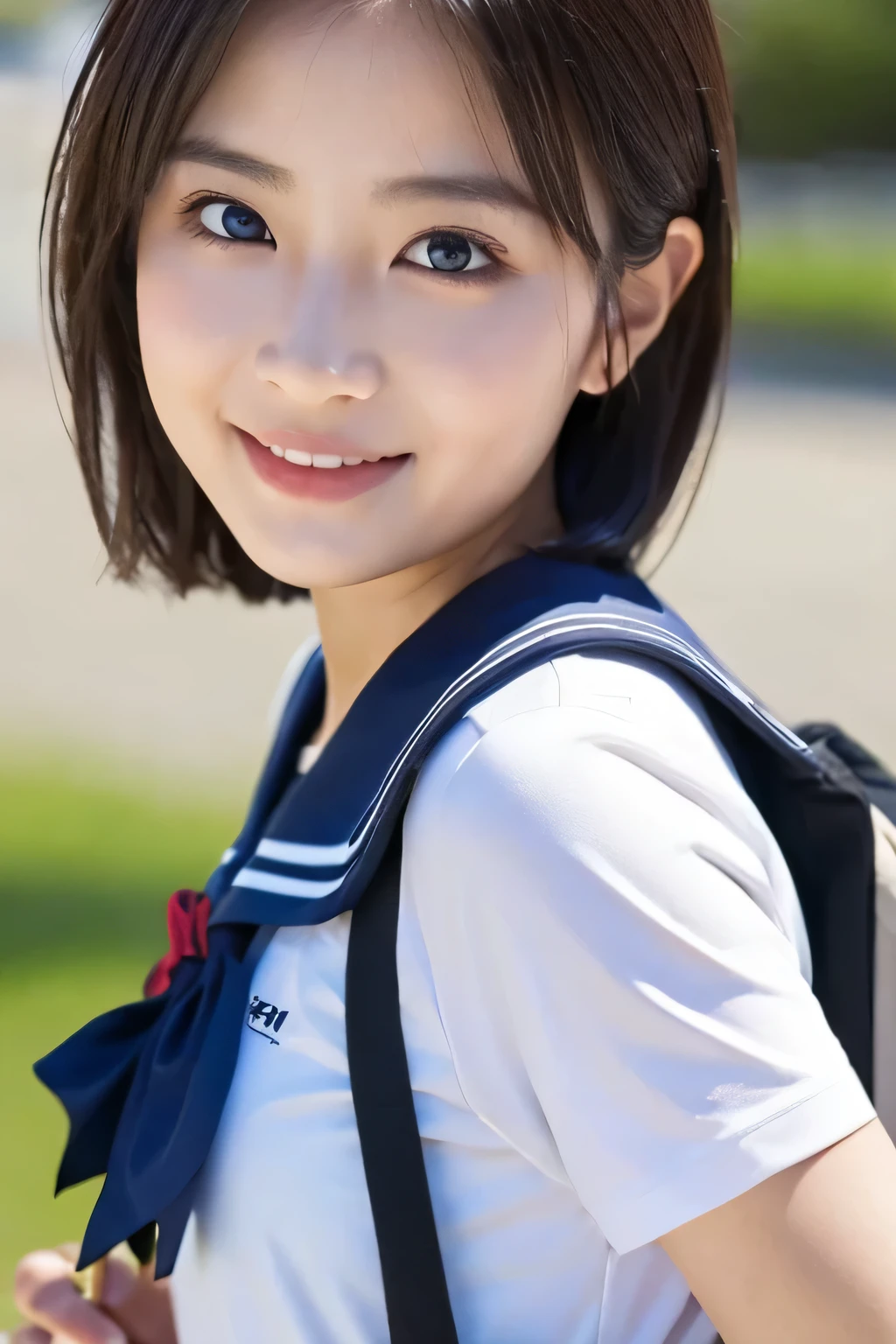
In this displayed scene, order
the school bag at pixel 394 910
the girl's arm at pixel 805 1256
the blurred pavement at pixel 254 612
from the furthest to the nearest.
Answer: the blurred pavement at pixel 254 612 < the school bag at pixel 394 910 < the girl's arm at pixel 805 1256

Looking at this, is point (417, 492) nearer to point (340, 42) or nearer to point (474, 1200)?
point (340, 42)

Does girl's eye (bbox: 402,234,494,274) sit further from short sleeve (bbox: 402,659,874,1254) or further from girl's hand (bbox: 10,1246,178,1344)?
girl's hand (bbox: 10,1246,178,1344)

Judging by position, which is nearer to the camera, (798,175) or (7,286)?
(7,286)

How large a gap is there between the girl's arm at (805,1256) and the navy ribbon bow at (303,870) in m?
0.29

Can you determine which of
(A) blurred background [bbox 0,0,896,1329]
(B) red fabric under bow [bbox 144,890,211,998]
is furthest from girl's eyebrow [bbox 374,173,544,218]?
(B) red fabric under bow [bbox 144,890,211,998]

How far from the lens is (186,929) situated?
3.55 ft

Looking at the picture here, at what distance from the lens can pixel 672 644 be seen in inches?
36.5

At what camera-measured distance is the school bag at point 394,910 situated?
0.83 m

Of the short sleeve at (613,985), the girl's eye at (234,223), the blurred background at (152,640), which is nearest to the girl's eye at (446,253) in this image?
the girl's eye at (234,223)

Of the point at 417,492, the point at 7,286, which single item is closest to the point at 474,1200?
the point at 417,492

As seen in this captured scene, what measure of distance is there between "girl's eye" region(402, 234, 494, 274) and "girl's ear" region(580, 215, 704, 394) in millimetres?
156

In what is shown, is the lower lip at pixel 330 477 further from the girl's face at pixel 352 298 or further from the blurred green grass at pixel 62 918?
the blurred green grass at pixel 62 918

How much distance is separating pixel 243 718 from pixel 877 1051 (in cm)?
260

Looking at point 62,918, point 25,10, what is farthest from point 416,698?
point 25,10
